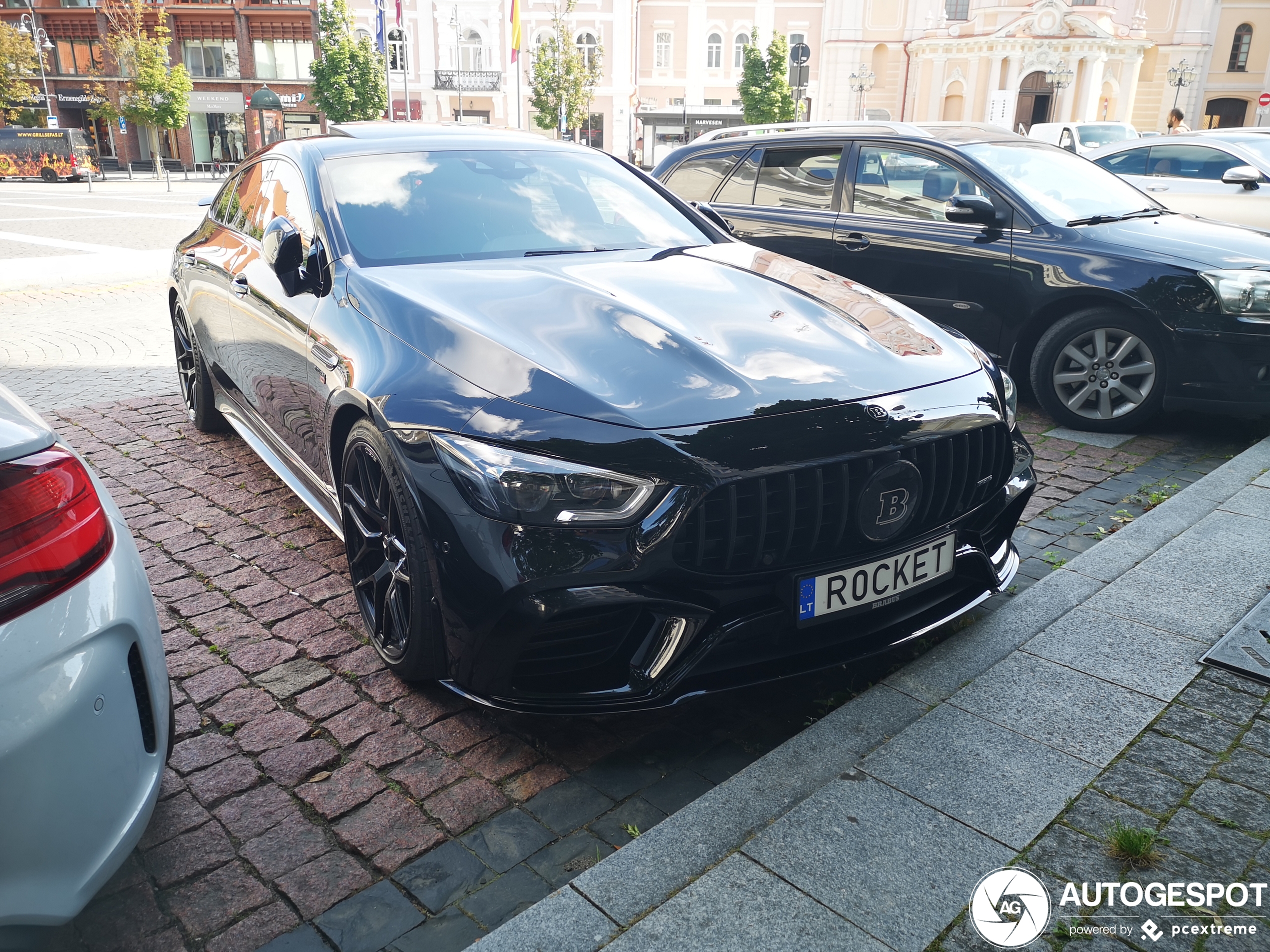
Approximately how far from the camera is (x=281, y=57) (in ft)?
187

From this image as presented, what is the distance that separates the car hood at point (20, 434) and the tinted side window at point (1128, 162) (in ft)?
39.1

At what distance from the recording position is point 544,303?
3023mm

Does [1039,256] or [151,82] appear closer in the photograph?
[1039,256]

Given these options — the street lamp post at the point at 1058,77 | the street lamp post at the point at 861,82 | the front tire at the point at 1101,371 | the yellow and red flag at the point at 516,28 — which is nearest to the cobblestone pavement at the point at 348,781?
the front tire at the point at 1101,371

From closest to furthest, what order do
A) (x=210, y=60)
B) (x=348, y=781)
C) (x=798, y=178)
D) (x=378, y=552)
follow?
(x=348, y=781)
(x=378, y=552)
(x=798, y=178)
(x=210, y=60)

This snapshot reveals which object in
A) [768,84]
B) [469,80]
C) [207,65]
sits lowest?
[469,80]

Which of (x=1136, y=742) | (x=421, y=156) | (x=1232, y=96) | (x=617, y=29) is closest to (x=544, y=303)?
(x=421, y=156)

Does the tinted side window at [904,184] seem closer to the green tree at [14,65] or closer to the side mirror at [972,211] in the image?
the side mirror at [972,211]

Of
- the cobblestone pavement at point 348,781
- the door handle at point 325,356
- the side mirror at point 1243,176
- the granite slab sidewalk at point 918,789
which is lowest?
the cobblestone pavement at point 348,781

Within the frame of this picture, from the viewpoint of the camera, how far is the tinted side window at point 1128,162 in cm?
1144

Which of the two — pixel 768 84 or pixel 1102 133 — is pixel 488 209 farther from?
pixel 768 84

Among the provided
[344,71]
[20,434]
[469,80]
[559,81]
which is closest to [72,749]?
[20,434]

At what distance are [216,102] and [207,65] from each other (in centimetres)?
279

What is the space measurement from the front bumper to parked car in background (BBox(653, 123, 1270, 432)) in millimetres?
3452
